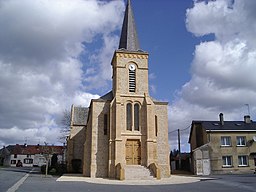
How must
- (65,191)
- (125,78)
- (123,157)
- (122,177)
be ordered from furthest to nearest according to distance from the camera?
(125,78) → (123,157) → (122,177) → (65,191)

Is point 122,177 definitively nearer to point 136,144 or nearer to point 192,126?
point 136,144

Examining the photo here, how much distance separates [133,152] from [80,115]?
19.3 metres

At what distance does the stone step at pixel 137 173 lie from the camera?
83.3ft

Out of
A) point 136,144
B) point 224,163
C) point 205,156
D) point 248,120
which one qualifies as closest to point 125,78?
point 136,144

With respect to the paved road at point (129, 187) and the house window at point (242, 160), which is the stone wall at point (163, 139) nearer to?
the paved road at point (129, 187)

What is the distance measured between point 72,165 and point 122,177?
652 inches

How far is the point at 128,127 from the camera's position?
95.9 ft

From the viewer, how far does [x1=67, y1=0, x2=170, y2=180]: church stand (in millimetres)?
27859

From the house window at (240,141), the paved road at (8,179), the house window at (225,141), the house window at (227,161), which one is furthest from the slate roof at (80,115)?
the house window at (240,141)

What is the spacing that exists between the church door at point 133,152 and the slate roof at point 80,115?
55.7ft

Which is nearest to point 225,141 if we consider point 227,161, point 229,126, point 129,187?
point 227,161

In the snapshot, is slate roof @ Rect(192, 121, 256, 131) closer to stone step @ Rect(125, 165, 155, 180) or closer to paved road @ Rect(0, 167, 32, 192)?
stone step @ Rect(125, 165, 155, 180)

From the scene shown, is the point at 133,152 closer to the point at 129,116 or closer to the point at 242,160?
the point at 129,116

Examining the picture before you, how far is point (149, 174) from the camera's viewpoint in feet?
85.8
